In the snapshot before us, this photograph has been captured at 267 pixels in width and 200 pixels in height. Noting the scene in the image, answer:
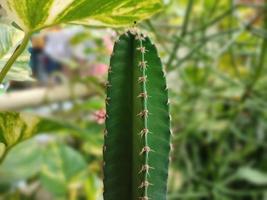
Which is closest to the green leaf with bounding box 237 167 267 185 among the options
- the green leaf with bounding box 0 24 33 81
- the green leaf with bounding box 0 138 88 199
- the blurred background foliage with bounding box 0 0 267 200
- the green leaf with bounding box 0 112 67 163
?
the blurred background foliage with bounding box 0 0 267 200

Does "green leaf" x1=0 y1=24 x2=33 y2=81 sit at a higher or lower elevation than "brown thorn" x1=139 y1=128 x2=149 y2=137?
higher

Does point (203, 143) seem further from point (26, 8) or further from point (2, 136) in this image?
point (26, 8)


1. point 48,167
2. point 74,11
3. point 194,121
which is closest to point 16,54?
point 74,11

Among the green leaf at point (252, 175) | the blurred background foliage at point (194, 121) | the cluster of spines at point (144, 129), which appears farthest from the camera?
the green leaf at point (252, 175)

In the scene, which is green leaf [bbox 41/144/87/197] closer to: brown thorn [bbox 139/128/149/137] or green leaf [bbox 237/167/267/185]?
green leaf [bbox 237/167/267/185]

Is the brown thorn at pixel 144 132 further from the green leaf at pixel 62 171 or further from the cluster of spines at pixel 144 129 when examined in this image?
the green leaf at pixel 62 171

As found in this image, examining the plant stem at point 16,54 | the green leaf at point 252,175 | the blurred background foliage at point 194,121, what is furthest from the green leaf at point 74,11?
the green leaf at point 252,175
